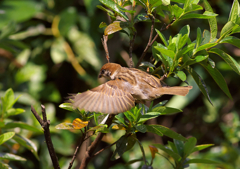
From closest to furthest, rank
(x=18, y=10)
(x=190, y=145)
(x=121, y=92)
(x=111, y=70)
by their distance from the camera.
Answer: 1. (x=190, y=145)
2. (x=121, y=92)
3. (x=111, y=70)
4. (x=18, y=10)

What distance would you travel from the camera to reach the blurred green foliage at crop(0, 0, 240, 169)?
2.02 metres

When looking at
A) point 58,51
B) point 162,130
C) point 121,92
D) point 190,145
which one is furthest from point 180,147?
point 58,51

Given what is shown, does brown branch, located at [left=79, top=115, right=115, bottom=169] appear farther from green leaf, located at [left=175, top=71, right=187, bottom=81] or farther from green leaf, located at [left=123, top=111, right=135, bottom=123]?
green leaf, located at [left=175, top=71, right=187, bottom=81]

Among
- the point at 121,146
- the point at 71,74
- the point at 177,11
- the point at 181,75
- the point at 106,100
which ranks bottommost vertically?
the point at 71,74

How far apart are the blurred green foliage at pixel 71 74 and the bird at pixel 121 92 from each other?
0.79 metres

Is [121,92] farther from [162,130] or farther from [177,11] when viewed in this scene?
[177,11]

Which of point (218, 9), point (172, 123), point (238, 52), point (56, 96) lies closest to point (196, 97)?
point (172, 123)

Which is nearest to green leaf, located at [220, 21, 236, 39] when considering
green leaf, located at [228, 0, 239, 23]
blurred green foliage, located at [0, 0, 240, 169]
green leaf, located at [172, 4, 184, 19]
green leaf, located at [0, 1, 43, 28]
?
green leaf, located at [228, 0, 239, 23]

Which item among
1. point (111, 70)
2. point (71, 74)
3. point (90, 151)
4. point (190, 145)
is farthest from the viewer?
point (71, 74)

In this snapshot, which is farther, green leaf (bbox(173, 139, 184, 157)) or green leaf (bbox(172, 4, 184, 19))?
green leaf (bbox(173, 139, 184, 157))

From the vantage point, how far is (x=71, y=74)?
2496 mm

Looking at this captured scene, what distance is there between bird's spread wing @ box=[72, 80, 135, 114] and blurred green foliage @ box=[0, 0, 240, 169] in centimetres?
90

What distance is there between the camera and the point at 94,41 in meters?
2.39

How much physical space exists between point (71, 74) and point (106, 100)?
4.88ft
